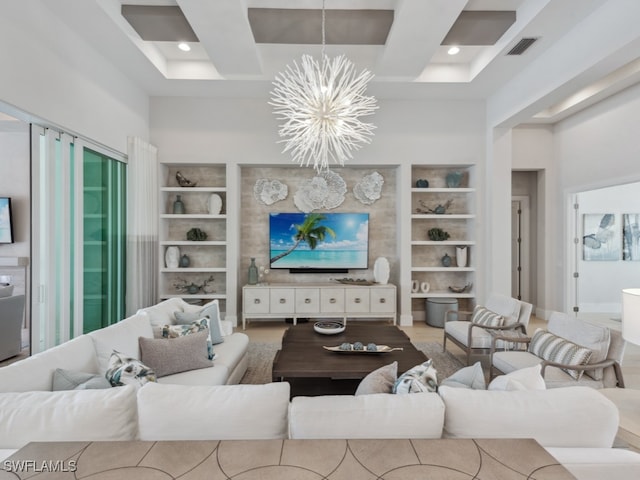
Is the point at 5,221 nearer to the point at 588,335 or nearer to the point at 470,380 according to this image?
the point at 470,380

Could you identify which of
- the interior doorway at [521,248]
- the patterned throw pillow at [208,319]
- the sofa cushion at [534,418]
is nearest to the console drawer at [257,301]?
the patterned throw pillow at [208,319]

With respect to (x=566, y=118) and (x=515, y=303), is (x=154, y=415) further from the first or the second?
(x=566, y=118)

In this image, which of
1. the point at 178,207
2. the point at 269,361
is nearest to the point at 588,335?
the point at 269,361

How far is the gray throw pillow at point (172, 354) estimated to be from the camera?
238 cm

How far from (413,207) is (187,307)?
3825mm

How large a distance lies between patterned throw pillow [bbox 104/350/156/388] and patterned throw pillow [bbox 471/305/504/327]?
3.04 metres

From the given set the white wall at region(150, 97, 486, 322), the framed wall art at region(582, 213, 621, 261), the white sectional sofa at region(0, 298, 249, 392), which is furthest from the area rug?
the framed wall art at region(582, 213, 621, 261)

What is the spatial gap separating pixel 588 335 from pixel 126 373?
3.16 metres

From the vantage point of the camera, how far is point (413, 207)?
5.64 m

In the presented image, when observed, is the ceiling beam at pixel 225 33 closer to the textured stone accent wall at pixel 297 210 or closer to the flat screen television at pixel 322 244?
the textured stone accent wall at pixel 297 210

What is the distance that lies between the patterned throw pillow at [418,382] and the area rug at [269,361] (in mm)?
1972

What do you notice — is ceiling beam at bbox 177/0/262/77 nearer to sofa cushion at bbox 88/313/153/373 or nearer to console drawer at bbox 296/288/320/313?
sofa cushion at bbox 88/313/153/373

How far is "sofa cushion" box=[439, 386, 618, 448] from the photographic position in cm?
127

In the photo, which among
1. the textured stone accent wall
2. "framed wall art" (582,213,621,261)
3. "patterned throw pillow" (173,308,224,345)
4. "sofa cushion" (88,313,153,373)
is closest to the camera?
"sofa cushion" (88,313,153,373)
